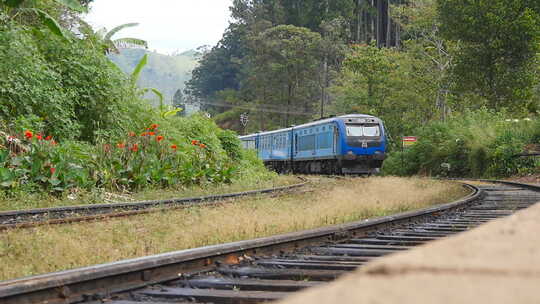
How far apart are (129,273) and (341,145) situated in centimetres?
2560

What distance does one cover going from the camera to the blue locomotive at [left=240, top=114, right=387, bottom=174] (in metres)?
30.1

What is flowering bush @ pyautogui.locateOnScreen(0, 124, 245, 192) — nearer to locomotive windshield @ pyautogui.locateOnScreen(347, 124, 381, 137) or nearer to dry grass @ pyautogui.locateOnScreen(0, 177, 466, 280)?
dry grass @ pyautogui.locateOnScreen(0, 177, 466, 280)

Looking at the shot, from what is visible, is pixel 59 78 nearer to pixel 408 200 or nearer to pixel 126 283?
pixel 408 200

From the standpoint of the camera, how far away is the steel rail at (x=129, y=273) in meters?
3.97

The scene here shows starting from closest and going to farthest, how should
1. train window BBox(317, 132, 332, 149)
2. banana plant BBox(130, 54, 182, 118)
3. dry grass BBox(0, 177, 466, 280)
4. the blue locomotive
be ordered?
dry grass BBox(0, 177, 466, 280), banana plant BBox(130, 54, 182, 118), the blue locomotive, train window BBox(317, 132, 332, 149)

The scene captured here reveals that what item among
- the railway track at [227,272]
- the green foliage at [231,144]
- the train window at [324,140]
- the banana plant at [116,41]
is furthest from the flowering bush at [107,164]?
the train window at [324,140]

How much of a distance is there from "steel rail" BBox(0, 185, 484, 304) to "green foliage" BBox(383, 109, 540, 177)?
22.2m

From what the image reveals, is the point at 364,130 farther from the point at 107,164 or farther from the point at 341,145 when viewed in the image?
the point at 107,164

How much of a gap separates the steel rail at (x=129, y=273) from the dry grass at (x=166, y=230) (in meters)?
1.20

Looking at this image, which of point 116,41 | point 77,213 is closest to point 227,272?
point 77,213

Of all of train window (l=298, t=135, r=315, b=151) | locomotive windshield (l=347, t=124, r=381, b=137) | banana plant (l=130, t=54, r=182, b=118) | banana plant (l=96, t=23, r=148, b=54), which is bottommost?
train window (l=298, t=135, r=315, b=151)

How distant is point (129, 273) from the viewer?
4570mm

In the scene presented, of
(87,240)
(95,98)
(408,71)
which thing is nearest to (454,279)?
(87,240)

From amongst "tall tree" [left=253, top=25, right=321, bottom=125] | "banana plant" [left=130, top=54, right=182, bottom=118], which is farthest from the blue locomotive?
"tall tree" [left=253, top=25, right=321, bottom=125]
